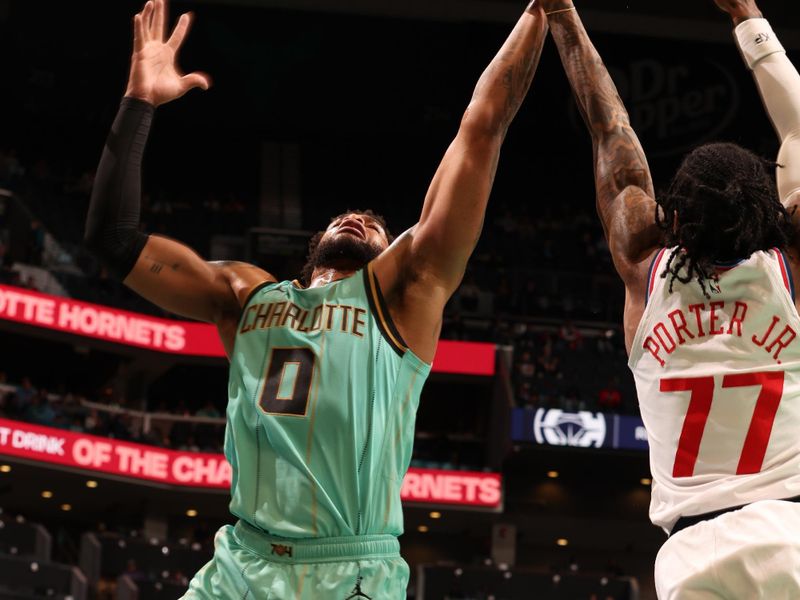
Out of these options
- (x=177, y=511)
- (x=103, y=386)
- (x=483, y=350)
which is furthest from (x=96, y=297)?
(x=483, y=350)

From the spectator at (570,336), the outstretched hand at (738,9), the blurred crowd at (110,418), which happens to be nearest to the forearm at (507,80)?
the outstretched hand at (738,9)

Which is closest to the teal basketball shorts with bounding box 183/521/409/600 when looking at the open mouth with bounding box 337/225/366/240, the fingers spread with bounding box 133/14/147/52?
the open mouth with bounding box 337/225/366/240

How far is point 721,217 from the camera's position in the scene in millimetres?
3621

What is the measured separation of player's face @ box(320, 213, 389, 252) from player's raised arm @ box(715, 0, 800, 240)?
1.37 m

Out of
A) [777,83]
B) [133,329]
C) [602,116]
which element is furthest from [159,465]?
[777,83]

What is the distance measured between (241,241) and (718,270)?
93.9 feet

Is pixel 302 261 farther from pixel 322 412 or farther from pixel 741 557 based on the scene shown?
pixel 741 557

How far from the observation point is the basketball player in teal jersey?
12.2 ft

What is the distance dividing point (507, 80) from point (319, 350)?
1.12 m

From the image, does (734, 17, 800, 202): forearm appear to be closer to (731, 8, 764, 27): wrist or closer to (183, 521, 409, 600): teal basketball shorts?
(731, 8, 764, 27): wrist

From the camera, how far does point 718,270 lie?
3.61 m

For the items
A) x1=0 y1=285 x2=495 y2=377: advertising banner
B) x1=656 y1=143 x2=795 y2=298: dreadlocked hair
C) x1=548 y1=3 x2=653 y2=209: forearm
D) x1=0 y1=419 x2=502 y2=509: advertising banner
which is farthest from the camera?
x1=0 y1=285 x2=495 y2=377: advertising banner

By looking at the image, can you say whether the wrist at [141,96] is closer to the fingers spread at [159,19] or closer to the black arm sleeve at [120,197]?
the black arm sleeve at [120,197]

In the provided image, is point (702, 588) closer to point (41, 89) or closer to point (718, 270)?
point (718, 270)
